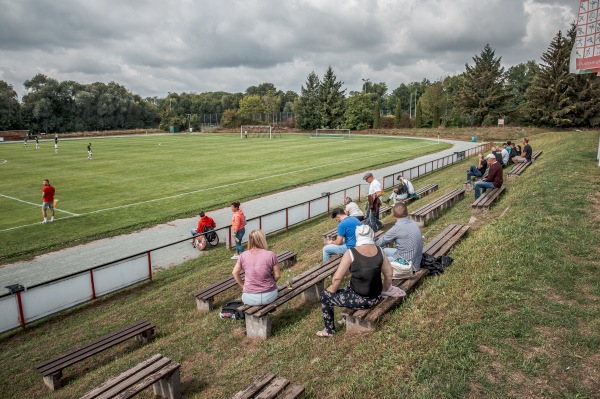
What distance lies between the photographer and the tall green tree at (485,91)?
70.5 metres

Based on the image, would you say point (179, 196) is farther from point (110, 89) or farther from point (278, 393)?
point (110, 89)

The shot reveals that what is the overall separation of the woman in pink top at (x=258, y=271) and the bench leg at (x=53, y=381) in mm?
3328

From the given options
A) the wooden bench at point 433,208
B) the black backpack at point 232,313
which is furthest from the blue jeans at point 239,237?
the wooden bench at point 433,208

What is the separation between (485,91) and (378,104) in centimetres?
3257

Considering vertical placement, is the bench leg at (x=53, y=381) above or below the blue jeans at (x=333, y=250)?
below

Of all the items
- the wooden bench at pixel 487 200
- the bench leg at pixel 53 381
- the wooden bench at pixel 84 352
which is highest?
the wooden bench at pixel 487 200

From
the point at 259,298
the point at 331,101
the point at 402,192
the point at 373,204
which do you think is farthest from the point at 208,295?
the point at 331,101

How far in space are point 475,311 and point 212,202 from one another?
57.6 ft

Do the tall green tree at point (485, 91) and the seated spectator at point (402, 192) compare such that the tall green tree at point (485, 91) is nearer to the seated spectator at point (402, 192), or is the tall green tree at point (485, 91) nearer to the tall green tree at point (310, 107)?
the tall green tree at point (310, 107)

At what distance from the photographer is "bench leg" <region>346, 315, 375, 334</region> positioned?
219 inches

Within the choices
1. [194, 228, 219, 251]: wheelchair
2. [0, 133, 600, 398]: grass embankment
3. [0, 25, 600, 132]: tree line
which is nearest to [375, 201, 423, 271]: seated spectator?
[0, 133, 600, 398]: grass embankment

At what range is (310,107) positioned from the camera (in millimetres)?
92375

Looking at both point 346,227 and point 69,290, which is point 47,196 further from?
point 346,227

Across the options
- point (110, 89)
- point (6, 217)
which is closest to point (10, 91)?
point (110, 89)
